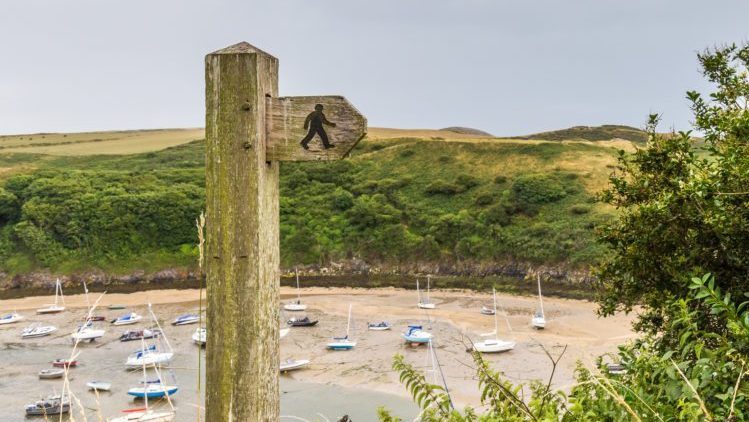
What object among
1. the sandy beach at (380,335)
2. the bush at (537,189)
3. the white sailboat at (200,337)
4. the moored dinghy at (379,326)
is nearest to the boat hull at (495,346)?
the sandy beach at (380,335)

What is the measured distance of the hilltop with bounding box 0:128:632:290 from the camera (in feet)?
167

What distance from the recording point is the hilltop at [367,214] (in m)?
50.9

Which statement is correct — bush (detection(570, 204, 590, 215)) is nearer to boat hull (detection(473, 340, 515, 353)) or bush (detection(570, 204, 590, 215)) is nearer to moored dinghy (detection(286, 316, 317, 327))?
boat hull (detection(473, 340, 515, 353))

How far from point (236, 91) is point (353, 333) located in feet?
108

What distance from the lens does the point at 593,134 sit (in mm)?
91188

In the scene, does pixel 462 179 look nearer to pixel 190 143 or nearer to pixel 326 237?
pixel 326 237

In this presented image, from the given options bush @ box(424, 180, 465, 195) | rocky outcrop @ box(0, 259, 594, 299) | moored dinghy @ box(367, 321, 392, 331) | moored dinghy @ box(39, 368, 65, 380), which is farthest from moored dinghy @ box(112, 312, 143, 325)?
bush @ box(424, 180, 465, 195)

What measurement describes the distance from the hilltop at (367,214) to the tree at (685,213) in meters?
41.4

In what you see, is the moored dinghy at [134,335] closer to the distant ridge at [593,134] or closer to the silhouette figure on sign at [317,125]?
the silhouette figure on sign at [317,125]

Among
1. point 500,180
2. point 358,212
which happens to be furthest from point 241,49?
point 500,180

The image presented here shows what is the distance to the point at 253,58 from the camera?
2297mm

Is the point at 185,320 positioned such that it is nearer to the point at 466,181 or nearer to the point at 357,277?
the point at 357,277

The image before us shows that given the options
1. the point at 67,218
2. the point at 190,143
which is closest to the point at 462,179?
the point at 67,218

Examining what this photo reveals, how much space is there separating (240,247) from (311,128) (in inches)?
23.0
